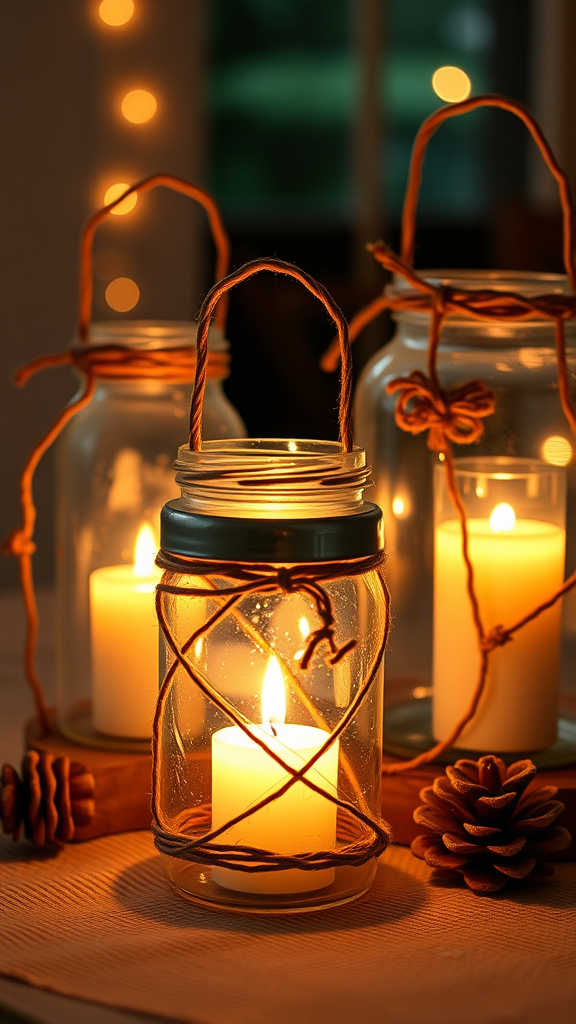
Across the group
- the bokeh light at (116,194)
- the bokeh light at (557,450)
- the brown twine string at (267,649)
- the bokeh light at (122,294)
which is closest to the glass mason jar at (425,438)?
the bokeh light at (557,450)

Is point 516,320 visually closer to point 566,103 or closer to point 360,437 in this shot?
point 360,437

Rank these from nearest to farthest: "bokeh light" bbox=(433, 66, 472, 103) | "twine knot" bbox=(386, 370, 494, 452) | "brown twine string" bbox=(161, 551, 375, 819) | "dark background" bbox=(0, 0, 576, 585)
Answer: "brown twine string" bbox=(161, 551, 375, 819) < "twine knot" bbox=(386, 370, 494, 452) < "dark background" bbox=(0, 0, 576, 585) < "bokeh light" bbox=(433, 66, 472, 103)

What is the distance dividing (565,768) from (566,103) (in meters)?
4.19

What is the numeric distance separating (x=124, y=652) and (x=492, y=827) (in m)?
0.28

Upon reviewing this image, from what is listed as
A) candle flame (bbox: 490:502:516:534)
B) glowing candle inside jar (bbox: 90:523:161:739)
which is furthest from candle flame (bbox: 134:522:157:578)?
candle flame (bbox: 490:502:516:534)

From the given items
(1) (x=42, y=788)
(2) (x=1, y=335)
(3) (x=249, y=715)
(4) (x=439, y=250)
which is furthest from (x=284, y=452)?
(4) (x=439, y=250)

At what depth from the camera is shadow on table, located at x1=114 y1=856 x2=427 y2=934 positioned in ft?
2.12

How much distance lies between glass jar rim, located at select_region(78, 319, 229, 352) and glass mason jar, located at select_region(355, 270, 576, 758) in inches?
4.5

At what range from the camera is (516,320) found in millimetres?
765

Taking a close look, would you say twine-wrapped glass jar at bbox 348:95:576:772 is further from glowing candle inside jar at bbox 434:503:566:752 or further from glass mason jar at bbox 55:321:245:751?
glass mason jar at bbox 55:321:245:751

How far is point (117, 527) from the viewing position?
2.96 feet

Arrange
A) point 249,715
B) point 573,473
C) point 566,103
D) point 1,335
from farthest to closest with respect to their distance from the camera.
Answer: point 566,103
point 1,335
point 573,473
point 249,715

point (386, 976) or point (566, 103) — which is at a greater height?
point (566, 103)

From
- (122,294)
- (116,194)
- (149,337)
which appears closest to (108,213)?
(149,337)
